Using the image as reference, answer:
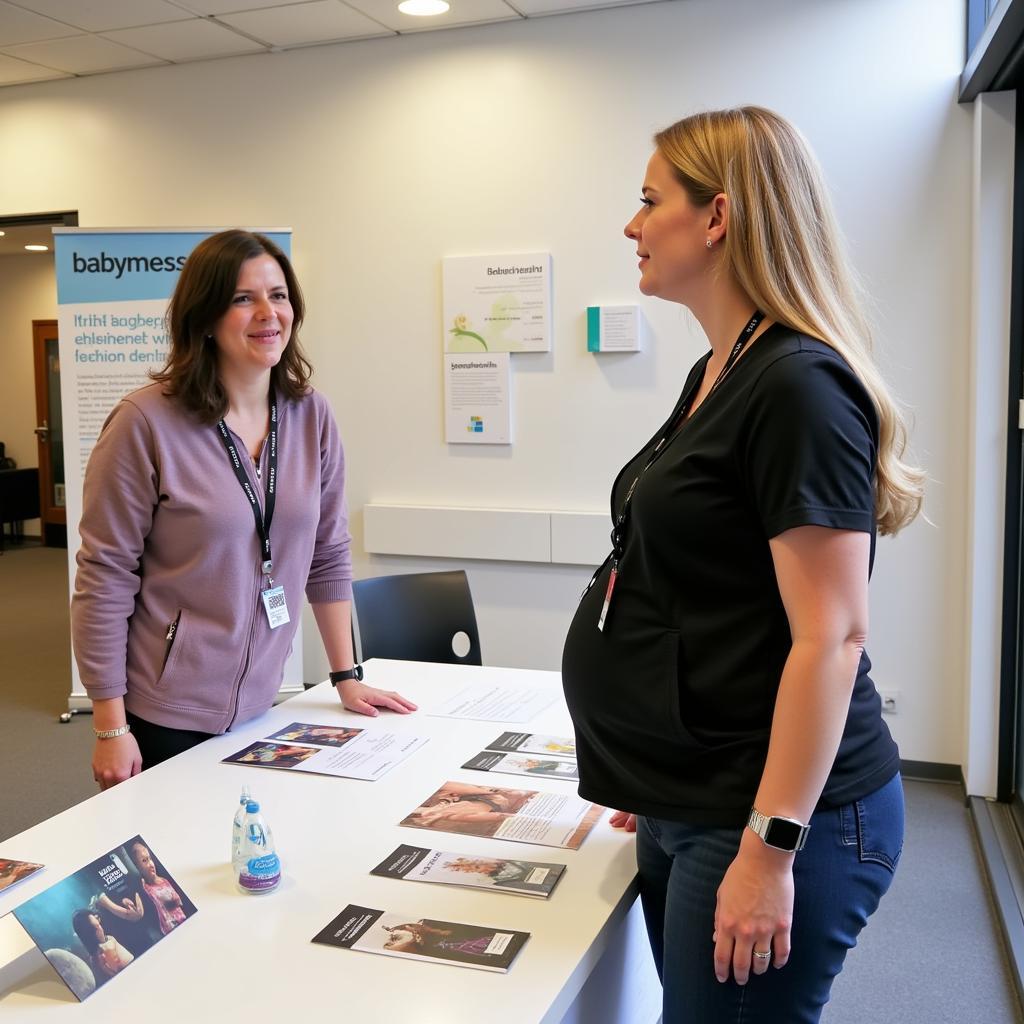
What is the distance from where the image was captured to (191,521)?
6.30 ft

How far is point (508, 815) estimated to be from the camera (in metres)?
1.69

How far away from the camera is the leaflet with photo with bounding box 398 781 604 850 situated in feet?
5.31

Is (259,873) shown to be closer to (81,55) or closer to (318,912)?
(318,912)

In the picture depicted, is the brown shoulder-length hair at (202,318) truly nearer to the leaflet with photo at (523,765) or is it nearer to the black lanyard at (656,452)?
the leaflet with photo at (523,765)

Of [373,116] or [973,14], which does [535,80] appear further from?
[973,14]

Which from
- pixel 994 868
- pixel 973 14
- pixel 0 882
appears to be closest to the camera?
pixel 0 882

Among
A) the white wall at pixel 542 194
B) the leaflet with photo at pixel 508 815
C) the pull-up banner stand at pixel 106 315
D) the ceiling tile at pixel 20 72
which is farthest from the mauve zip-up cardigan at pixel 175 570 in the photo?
the ceiling tile at pixel 20 72

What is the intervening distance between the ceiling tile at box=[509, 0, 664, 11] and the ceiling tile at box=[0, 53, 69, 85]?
2437 mm

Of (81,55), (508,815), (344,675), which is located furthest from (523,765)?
(81,55)

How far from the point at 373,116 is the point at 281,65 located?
0.53 metres

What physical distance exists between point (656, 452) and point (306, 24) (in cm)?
372

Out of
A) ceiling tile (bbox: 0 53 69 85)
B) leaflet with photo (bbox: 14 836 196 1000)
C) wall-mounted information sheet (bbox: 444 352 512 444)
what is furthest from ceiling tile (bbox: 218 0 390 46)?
leaflet with photo (bbox: 14 836 196 1000)

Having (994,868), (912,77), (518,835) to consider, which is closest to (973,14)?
(912,77)

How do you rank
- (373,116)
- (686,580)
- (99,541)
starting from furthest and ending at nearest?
(373,116)
(99,541)
(686,580)
